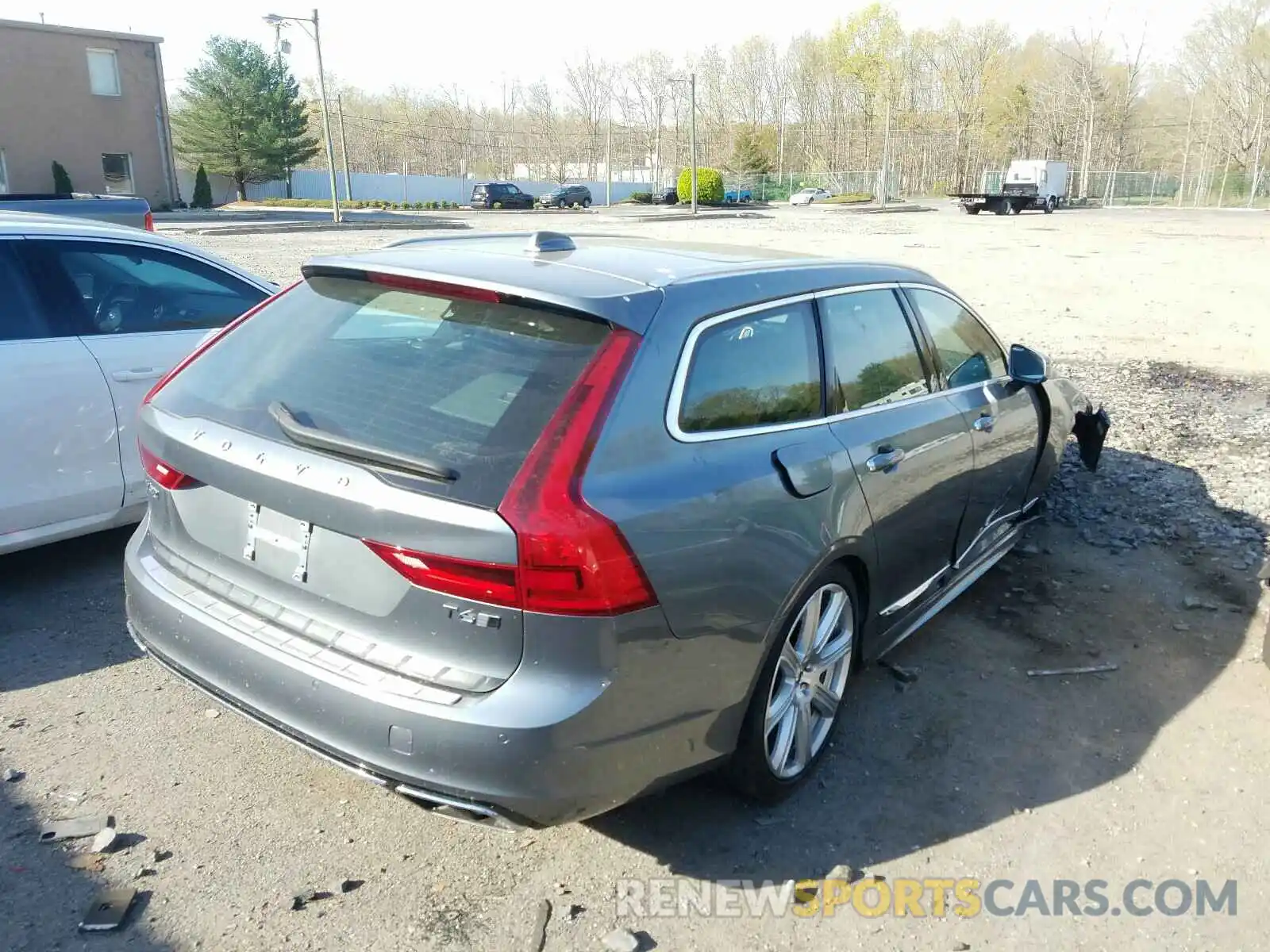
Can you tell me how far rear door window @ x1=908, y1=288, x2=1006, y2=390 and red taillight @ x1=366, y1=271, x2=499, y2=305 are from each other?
6.54 ft

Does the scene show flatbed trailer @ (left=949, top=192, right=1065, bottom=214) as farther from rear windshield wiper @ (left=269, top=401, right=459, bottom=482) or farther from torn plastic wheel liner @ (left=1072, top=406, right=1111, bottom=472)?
rear windshield wiper @ (left=269, top=401, right=459, bottom=482)

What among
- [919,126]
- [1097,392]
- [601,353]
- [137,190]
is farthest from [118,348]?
[919,126]

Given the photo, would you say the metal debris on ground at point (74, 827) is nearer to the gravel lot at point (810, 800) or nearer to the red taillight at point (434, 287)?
the gravel lot at point (810, 800)

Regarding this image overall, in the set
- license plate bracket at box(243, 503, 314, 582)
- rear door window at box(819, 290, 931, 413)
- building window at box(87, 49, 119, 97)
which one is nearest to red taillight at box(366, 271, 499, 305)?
license plate bracket at box(243, 503, 314, 582)

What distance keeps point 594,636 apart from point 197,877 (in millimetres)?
1400

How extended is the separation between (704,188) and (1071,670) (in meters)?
59.7

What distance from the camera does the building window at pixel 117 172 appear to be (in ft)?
147

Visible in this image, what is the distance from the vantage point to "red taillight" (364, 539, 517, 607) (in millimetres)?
2299

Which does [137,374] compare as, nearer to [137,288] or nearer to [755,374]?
[137,288]

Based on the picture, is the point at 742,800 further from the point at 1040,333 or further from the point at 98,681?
the point at 1040,333

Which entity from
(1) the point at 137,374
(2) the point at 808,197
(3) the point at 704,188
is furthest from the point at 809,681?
(2) the point at 808,197

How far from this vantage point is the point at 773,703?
3.02 metres

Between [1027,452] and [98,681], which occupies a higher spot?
[1027,452]

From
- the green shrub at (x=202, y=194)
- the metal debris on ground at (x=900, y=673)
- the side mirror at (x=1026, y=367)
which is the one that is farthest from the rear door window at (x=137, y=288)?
the green shrub at (x=202, y=194)
